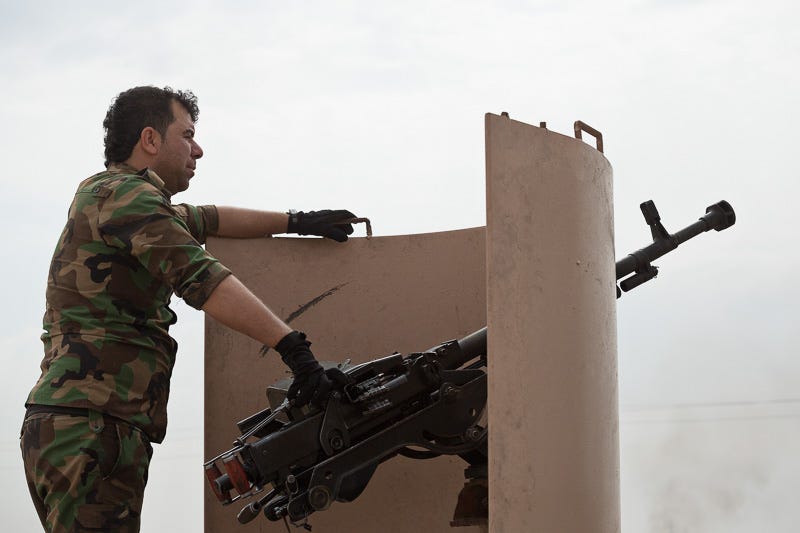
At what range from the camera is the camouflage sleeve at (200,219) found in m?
3.03

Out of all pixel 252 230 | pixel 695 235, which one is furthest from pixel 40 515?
pixel 695 235

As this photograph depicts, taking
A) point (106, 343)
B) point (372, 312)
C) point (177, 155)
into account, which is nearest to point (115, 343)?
point (106, 343)

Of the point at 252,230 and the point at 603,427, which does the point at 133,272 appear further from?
the point at 603,427

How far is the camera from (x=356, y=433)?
2.54 m

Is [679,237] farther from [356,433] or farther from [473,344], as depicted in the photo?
[356,433]

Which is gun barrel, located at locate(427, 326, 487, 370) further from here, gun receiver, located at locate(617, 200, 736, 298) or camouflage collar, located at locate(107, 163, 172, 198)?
camouflage collar, located at locate(107, 163, 172, 198)

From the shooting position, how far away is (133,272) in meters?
2.41

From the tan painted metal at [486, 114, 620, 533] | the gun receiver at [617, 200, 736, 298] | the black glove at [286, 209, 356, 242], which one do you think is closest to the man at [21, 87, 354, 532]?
the tan painted metal at [486, 114, 620, 533]

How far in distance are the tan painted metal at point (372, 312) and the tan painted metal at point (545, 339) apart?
3.39ft

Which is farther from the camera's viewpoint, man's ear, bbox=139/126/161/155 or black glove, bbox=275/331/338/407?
man's ear, bbox=139/126/161/155

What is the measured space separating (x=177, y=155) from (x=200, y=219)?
0.40 m

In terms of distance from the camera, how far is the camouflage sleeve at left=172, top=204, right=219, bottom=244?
3.03 meters

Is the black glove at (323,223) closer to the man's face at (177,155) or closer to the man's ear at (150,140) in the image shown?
the man's face at (177,155)

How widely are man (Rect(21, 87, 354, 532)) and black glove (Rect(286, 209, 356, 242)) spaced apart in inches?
28.2
